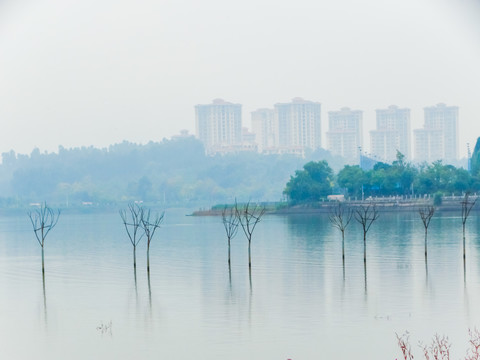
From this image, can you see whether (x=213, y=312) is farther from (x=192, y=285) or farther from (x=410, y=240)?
(x=410, y=240)

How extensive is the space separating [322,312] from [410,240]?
21863 mm

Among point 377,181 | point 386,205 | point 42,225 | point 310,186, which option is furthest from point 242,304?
point 310,186

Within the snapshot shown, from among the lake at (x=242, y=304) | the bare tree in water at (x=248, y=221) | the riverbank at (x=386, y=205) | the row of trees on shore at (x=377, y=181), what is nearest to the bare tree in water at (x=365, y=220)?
the lake at (x=242, y=304)

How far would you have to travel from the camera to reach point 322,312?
67.1 feet

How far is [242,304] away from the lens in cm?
2206

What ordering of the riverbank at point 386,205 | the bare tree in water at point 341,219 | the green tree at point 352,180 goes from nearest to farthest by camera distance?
the bare tree in water at point 341,219
the riverbank at point 386,205
the green tree at point 352,180

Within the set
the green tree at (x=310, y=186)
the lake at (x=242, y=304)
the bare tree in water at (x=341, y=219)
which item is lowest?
the lake at (x=242, y=304)

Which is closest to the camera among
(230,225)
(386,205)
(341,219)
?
A: (341,219)

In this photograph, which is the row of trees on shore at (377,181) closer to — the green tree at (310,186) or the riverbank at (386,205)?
the green tree at (310,186)

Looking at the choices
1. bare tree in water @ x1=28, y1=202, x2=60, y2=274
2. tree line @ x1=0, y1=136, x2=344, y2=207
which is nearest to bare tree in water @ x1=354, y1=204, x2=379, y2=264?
bare tree in water @ x1=28, y1=202, x2=60, y2=274

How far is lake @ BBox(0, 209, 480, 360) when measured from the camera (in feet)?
56.7

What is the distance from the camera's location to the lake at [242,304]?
681 inches

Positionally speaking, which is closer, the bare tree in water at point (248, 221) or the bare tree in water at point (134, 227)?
the bare tree in water at point (248, 221)

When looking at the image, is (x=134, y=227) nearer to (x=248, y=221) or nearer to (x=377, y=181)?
(x=248, y=221)
